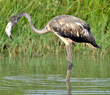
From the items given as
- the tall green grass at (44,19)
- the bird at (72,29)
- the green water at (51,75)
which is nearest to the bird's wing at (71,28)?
the bird at (72,29)

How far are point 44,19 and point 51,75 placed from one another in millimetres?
4300

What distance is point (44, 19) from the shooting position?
1109cm

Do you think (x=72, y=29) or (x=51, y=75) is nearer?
(x=51, y=75)

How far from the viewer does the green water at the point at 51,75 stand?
18.0 feet

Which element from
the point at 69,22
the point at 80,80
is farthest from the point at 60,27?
the point at 80,80

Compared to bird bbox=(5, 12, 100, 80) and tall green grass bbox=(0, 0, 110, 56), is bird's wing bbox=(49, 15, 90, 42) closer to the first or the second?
bird bbox=(5, 12, 100, 80)

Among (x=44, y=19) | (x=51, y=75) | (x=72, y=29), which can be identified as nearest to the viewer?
(x=51, y=75)

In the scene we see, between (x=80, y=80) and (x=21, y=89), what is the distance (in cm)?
125

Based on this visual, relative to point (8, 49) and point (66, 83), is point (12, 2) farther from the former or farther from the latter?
point (66, 83)

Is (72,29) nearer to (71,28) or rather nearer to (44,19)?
(71,28)

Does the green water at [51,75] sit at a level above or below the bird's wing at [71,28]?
below

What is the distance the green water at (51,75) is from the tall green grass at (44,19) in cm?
57

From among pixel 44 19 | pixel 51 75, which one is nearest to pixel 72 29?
pixel 51 75

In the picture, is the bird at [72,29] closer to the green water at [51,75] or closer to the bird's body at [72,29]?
the bird's body at [72,29]
